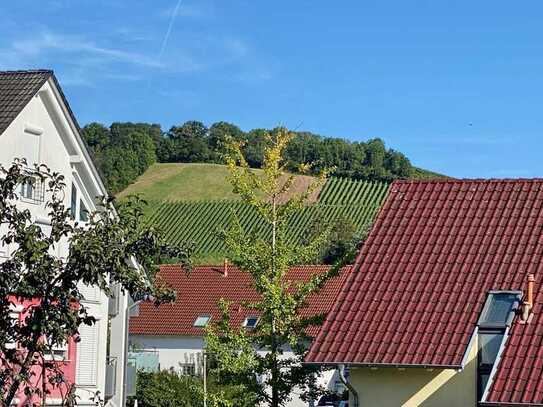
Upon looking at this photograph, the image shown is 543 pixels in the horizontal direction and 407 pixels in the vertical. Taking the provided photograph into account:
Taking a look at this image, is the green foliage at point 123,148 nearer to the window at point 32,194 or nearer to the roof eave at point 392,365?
the window at point 32,194

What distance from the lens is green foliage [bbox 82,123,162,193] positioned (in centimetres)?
12394

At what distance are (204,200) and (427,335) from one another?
89.9 meters

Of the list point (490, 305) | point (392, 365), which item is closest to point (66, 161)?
point (392, 365)

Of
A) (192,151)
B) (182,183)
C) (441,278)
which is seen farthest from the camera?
(192,151)

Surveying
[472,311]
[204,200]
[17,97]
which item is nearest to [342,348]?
[472,311]

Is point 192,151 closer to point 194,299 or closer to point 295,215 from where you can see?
point 295,215

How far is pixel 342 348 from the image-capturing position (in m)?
22.1

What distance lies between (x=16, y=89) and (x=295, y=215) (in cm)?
6352

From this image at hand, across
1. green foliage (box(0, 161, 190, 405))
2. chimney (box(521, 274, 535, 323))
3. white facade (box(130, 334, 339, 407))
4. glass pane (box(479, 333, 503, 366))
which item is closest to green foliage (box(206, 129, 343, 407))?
glass pane (box(479, 333, 503, 366))

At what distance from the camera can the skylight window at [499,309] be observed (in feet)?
70.7

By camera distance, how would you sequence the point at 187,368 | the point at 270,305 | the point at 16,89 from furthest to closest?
the point at 187,368 < the point at 16,89 < the point at 270,305

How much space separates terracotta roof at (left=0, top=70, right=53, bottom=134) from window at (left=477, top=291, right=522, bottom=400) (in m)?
13.6

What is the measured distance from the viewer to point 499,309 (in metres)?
21.8

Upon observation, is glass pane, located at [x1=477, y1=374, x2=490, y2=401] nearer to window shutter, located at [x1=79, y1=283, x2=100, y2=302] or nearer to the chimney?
the chimney
